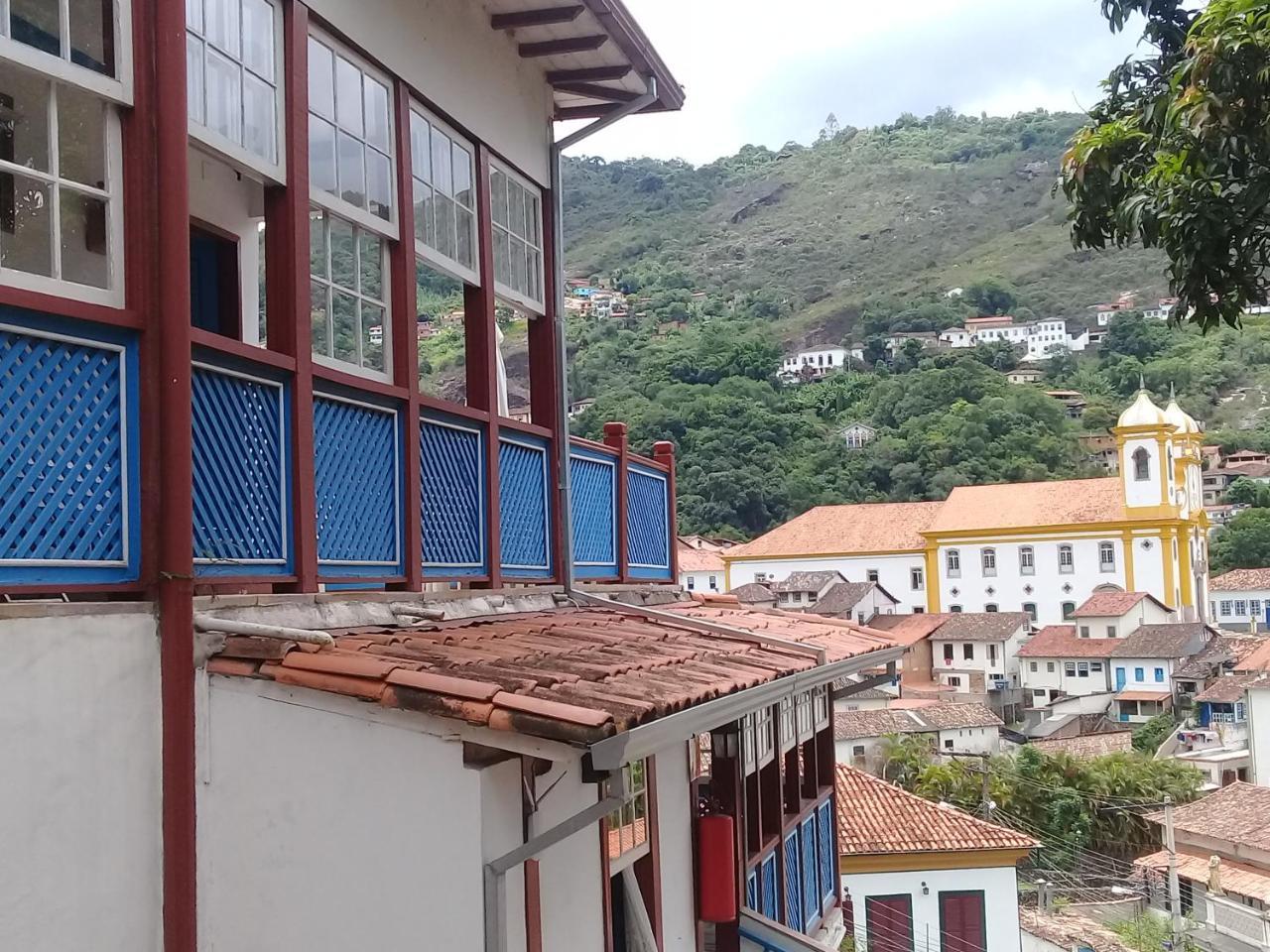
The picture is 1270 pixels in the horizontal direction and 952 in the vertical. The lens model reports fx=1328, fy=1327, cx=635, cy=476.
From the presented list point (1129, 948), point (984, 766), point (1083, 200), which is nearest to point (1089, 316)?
point (984, 766)

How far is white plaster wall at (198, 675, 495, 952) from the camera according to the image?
11.7 ft

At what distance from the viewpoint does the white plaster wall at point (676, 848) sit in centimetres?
659

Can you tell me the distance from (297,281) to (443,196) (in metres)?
1.77

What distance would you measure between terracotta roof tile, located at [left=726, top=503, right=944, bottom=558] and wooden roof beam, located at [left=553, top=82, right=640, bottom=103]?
254 feet

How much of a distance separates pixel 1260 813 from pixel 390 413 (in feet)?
130

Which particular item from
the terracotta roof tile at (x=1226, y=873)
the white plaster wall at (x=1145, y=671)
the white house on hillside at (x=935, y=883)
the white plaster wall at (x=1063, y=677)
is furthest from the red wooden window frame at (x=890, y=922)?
the white plaster wall at (x=1063, y=677)

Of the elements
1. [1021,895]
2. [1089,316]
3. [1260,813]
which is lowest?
[1021,895]

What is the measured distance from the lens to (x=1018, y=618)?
74.2 m

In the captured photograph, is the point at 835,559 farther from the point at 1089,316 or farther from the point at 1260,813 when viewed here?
the point at 1089,316

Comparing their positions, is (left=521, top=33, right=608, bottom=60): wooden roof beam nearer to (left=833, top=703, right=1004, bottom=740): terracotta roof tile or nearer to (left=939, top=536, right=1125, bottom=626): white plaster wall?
(left=833, top=703, right=1004, bottom=740): terracotta roof tile

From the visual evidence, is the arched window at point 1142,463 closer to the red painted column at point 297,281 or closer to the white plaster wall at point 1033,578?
the white plaster wall at point 1033,578

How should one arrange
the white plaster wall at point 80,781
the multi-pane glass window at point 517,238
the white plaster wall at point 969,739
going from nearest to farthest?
1. the white plaster wall at point 80,781
2. the multi-pane glass window at point 517,238
3. the white plaster wall at point 969,739

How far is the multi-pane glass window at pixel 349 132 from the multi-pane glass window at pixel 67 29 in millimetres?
1097

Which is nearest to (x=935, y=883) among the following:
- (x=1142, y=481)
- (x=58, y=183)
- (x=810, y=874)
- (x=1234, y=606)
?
(x=810, y=874)
